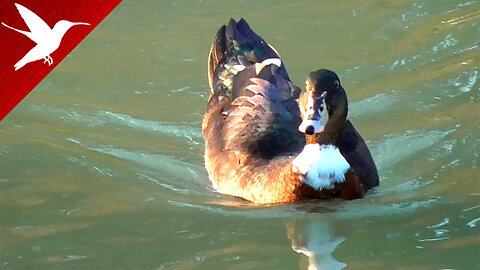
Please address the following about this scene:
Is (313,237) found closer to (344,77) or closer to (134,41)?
(344,77)

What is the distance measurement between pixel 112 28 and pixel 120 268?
258 inches

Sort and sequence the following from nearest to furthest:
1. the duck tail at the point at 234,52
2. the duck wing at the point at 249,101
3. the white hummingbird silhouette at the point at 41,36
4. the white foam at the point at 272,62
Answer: the white hummingbird silhouette at the point at 41,36, the duck wing at the point at 249,101, the white foam at the point at 272,62, the duck tail at the point at 234,52

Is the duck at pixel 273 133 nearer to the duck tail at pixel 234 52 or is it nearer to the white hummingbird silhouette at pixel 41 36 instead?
the duck tail at pixel 234 52

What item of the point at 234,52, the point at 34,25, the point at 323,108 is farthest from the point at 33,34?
the point at 234,52

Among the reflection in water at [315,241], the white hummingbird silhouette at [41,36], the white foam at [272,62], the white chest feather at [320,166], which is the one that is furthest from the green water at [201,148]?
the white hummingbird silhouette at [41,36]

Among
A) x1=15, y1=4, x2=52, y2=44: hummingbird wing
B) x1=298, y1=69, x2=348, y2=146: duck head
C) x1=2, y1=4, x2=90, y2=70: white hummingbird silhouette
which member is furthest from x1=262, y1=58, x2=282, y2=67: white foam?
x1=15, y1=4, x2=52, y2=44: hummingbird wing

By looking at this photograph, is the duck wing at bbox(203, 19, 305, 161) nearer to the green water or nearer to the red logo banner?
the green water

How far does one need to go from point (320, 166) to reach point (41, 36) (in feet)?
11.7

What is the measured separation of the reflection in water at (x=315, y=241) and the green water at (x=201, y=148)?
0.02 m

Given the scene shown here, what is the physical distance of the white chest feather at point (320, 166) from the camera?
24.7 feet

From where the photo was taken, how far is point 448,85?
1045 cm

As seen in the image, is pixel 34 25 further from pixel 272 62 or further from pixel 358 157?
pixel 272 62

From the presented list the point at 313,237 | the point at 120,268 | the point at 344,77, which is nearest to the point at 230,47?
the point at 344,77

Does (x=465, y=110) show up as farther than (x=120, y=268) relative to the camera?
Yes
